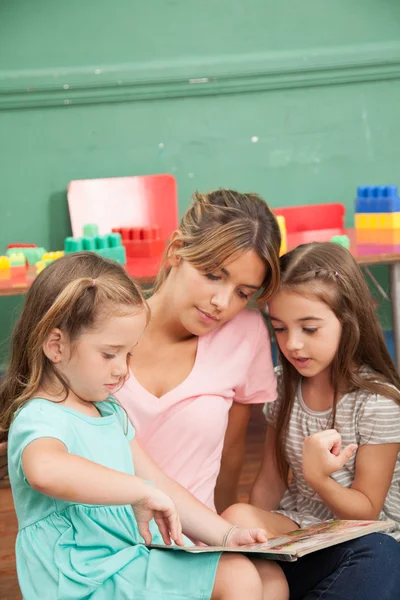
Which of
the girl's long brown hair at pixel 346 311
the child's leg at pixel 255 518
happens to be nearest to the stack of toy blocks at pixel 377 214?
the girl's long brown hair at pixel 346 311

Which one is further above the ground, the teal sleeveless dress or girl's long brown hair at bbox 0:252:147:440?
girl's long brown hair at bbox 0:252:147:440

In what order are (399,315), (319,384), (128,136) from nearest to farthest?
(319,384), (399,315), (128,136)

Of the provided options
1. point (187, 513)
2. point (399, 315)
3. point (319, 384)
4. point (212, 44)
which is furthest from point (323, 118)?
point (187, 513)

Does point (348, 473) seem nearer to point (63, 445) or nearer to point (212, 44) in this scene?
point (63, 445)

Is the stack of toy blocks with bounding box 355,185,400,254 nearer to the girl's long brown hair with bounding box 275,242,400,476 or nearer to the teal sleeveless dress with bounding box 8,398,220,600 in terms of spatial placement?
the girl's long brown hair with bounding box 275,242,400,476

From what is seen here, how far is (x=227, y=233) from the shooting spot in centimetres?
174

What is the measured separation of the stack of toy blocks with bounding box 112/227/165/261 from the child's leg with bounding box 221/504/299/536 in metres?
1.16

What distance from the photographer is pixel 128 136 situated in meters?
3.69

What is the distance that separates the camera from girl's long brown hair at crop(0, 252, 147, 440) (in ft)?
4.80

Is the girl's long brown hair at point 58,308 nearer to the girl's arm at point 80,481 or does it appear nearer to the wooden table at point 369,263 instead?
the girl's arm at point 80,481

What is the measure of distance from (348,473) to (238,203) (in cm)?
62

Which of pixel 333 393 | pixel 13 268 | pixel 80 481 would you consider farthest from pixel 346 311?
pixel 13 268

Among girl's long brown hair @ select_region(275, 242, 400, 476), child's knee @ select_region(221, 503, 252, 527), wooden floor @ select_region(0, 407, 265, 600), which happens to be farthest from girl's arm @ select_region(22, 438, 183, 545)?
wooden floor @ select_region(0, 407, 265, 600)

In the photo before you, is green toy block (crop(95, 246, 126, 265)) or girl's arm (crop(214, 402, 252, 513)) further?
green toy block (crop(95, 246, 126, 265))
